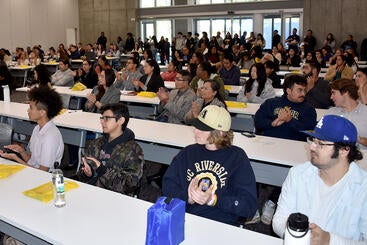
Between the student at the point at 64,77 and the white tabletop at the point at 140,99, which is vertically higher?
the student at the point at 64,77

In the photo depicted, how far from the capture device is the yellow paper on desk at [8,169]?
3251 mm

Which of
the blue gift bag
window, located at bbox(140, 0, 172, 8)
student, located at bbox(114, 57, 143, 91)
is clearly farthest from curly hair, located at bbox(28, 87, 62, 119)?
window, located at bbox(140, 0, 172, 8)

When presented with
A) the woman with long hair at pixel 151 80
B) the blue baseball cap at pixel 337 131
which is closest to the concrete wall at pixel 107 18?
the woman with long hair at pixel 151 80

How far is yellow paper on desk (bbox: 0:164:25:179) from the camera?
3.25 metres

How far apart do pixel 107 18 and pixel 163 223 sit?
74.6 feet

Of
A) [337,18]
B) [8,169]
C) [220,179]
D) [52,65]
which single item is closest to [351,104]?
[220,179]

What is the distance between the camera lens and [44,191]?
2910 mm

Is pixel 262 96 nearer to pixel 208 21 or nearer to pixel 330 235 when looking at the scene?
pixel 330 235

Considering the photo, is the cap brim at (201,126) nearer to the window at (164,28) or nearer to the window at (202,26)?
the window at (202,26)

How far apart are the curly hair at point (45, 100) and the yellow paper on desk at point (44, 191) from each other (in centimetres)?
103

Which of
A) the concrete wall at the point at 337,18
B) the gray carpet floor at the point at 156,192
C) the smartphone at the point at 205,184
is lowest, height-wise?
the gray carpet floor at the point at 156,192

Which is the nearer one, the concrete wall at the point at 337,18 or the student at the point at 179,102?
the student at the point at 179,102

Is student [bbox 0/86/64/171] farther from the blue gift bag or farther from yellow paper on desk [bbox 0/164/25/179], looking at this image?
the blue gift bag

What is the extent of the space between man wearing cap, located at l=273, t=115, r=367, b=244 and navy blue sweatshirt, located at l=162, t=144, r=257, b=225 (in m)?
0.36
